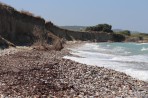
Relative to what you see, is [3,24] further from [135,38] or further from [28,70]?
[135,38]

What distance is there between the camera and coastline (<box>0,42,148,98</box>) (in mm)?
13475

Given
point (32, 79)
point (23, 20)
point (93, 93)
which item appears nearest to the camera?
point (93, 93)

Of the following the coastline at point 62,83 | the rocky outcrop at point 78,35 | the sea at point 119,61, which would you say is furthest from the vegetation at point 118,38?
the coastline at point 62,83

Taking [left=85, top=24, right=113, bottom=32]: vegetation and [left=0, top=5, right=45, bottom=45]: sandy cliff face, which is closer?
[left=0, top=5, right=45, bottom=45]: sandy cliff face

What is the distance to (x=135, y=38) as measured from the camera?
137625 mm

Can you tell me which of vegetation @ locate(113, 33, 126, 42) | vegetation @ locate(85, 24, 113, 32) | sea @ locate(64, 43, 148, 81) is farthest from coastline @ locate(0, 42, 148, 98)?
vegetation @ locate(85, 24, 113, 32)

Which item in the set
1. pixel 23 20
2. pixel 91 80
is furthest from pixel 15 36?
pixel 91 80

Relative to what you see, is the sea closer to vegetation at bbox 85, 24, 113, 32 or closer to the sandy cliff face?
the sandy cliff face

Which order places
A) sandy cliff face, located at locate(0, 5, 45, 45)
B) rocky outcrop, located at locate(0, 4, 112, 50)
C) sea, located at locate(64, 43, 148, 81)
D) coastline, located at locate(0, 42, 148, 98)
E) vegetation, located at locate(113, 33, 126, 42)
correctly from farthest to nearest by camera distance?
vegetation, located at locate(113, 33, 126, 42)
sandy cliff face, located at locate(0, 5, 45, 45)
rocky outcrop, located at locate(0, 4, 112, 50)
sea, located at locate(64, 43, 148, 81)
coastline, located at locate(0, 42, 148, 98)

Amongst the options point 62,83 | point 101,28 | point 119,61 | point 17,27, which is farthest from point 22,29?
point 101,28

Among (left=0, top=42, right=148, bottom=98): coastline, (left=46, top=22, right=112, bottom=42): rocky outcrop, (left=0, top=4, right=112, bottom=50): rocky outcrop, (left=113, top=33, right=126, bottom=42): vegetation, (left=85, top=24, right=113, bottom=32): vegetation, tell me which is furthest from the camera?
(left=85, top=24, right=113, bottom=32): vegetation

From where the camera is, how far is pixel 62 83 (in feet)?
50.1

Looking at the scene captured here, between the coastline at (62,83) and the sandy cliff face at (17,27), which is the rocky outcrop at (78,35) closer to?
the sandy cliff face at (17,27)

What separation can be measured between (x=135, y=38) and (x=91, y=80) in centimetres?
12297
